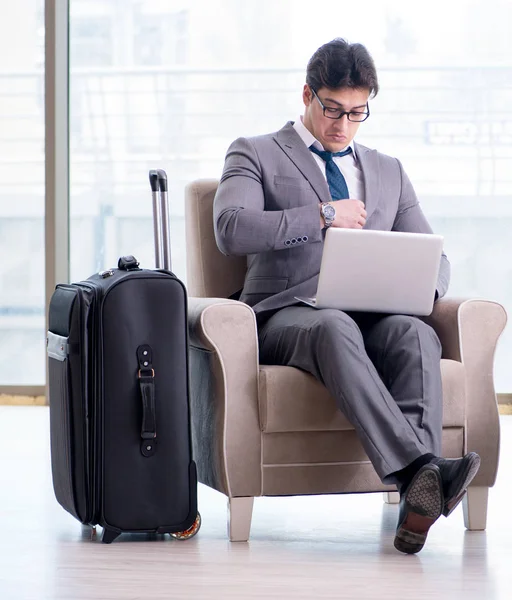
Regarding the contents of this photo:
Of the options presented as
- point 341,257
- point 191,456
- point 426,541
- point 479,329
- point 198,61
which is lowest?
point 426,541

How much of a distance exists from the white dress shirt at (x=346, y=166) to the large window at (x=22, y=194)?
2.16m

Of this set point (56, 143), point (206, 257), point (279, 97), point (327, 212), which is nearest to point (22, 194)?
point (56, 143)

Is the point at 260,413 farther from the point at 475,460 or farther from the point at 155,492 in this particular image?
the point at 475,460

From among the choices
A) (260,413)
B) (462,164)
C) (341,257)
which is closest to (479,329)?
(341,257)

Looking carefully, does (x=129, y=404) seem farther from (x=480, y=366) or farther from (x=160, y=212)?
(x=480, y=366)

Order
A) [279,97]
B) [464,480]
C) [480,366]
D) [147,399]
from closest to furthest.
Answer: [464,480], [147,399], [480,366], [279,97]

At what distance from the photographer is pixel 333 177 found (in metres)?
2.45

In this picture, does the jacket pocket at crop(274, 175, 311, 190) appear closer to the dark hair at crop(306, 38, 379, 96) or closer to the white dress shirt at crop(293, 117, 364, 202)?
the white dress shirt at crop(293, 117, 364, 202)

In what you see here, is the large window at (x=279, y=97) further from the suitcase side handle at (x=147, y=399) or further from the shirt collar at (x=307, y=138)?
the suitcase side handle at (x=147, y=399)

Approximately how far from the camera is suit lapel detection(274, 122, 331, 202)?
238cm

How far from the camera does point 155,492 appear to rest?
6.57 ft

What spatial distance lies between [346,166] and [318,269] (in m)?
0.32

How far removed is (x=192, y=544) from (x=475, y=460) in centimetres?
61

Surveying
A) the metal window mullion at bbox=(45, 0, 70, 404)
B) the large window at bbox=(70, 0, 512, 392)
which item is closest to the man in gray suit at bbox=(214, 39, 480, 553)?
the large window at bbox=(70, 0, 512, 392)
